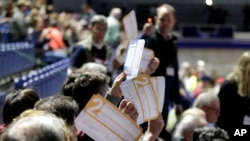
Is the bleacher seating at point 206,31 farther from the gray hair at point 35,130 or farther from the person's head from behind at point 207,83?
the gray hair at point 35,130

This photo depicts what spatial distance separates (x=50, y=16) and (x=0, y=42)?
3672 millimetres

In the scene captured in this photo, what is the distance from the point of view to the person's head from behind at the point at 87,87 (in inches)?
148

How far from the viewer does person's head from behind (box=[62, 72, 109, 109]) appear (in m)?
3.76

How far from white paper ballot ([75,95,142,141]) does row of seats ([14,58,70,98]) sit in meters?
3.70

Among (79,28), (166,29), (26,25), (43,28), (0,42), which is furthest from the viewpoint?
(79,28)

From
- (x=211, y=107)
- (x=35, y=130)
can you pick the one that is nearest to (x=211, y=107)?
(x=211, y=107)

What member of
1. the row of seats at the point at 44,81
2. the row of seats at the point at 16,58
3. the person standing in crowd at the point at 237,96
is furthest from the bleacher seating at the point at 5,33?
the person standing in crowd at the point at 237,96

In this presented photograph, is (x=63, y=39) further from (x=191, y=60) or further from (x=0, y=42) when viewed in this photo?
(x=191, y=60)

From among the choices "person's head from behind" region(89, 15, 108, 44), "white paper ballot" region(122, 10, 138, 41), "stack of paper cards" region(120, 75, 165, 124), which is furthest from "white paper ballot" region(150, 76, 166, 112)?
Answer: "person's head from behind" region(89, 15, 108, 44)

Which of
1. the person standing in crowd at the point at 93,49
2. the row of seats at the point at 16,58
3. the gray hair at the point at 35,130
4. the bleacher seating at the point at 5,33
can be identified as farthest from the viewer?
the bleacher seating at the point at 5,33

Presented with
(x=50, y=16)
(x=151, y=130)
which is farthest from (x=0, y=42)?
(x=151, y=130)

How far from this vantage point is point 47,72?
29.8 ft

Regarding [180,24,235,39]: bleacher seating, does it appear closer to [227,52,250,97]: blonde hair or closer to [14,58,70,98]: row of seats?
[14,58,70,98]: row of seats

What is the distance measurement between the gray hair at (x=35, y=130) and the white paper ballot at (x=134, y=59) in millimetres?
1223
